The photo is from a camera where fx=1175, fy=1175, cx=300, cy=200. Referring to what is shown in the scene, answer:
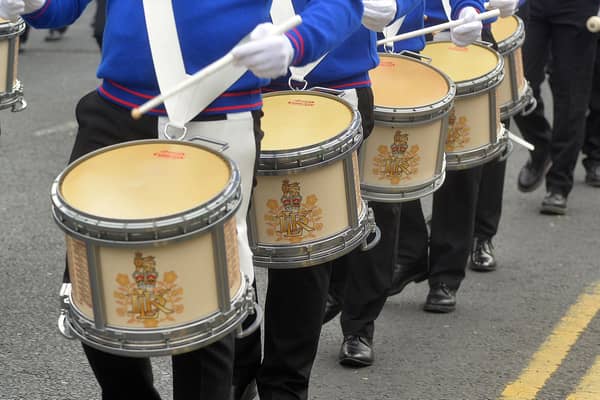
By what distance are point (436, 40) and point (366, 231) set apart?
1674 mm

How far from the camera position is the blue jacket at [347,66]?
146 inches

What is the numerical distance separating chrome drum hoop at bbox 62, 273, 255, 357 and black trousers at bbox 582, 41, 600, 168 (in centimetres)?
440

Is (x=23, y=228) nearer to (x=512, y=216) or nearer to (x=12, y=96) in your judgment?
(x=12, y=96)

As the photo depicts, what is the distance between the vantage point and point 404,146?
3895 millimetres

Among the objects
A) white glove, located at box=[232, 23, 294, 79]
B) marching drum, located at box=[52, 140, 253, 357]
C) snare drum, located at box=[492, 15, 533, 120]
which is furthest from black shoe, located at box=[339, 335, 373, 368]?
white glove, located at box=[232, 23, 294, 79]

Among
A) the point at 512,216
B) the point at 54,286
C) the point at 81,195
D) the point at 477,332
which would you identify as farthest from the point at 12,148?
the point at 81,195

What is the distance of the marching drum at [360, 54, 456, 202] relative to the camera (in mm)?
3879

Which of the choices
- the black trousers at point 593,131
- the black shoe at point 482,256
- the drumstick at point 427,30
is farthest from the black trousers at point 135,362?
the black trousers at point 593,131

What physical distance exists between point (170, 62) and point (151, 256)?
565 mm

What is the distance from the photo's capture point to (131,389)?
10.0 ft

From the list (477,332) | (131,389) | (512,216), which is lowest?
(512,216)

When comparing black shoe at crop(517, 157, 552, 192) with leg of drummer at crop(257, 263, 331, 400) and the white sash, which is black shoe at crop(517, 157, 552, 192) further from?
the white sash

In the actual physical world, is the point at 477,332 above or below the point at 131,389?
below

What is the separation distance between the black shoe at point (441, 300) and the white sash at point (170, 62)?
2240 millimetres
